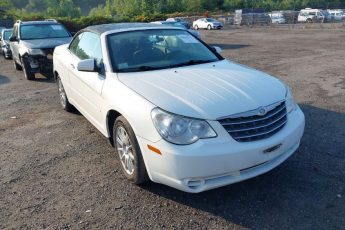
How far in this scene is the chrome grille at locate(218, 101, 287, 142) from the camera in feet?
10.5

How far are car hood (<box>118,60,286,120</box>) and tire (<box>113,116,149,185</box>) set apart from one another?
16.1 inches

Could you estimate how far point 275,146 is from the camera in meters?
3.34

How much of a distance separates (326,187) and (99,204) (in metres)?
2.31

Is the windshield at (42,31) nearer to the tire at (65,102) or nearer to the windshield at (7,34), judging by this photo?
the tire at (65,102)

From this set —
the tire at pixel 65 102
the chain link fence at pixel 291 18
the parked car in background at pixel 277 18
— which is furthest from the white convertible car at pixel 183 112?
the parked car in background at pixel 277 18

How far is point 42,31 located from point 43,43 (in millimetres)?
1030

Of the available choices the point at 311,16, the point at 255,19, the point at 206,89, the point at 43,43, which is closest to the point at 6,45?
the point at 43,43

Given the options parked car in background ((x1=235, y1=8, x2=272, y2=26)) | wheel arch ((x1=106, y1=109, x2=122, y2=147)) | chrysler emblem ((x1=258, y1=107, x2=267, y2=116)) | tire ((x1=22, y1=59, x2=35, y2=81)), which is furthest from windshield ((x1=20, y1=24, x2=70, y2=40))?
parked car in background ((x1=235, y1=8, x2=272, y2=26))

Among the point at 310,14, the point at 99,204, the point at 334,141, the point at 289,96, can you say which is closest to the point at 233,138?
the point at 289,96

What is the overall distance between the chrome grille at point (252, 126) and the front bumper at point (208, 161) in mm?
50

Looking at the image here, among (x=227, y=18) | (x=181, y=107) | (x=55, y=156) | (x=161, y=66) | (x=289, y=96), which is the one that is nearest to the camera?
(x=181, y=107)

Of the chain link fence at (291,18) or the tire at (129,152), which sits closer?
the tire at (129,152)

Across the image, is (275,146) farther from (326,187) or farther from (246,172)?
(326,187)

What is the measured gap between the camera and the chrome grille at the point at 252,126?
3.19m
